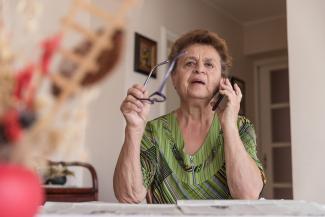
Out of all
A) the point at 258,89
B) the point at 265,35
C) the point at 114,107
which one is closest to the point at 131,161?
the point at 114,107

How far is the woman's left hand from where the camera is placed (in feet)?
4.42

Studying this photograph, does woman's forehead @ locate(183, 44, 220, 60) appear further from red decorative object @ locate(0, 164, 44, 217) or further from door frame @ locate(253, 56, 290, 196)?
door frame @ locate(253, 56, 290, 196)

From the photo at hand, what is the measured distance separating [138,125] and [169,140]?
29 centimetres

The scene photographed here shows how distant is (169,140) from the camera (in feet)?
4.96

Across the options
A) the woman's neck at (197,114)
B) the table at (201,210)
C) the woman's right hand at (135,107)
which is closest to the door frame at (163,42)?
the woman's neck at (197,114)

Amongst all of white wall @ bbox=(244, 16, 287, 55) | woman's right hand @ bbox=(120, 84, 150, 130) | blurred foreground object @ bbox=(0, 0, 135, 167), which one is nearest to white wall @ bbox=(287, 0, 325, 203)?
woman's right hand @ bbox=(120, 84, 150, 130)

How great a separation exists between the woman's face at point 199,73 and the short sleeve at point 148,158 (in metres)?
0.20

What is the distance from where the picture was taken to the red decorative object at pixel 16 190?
1.14 ft

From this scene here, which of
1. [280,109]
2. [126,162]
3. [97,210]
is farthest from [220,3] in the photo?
[97,210]

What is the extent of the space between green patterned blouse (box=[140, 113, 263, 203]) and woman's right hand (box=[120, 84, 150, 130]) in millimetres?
249

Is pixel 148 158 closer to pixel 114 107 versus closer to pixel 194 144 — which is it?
pixel 194 144

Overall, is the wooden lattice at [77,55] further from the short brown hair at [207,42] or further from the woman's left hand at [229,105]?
the short brown hair at [207,42]

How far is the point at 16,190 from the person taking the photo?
1.16 ft

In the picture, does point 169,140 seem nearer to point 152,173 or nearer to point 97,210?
point 152,173
